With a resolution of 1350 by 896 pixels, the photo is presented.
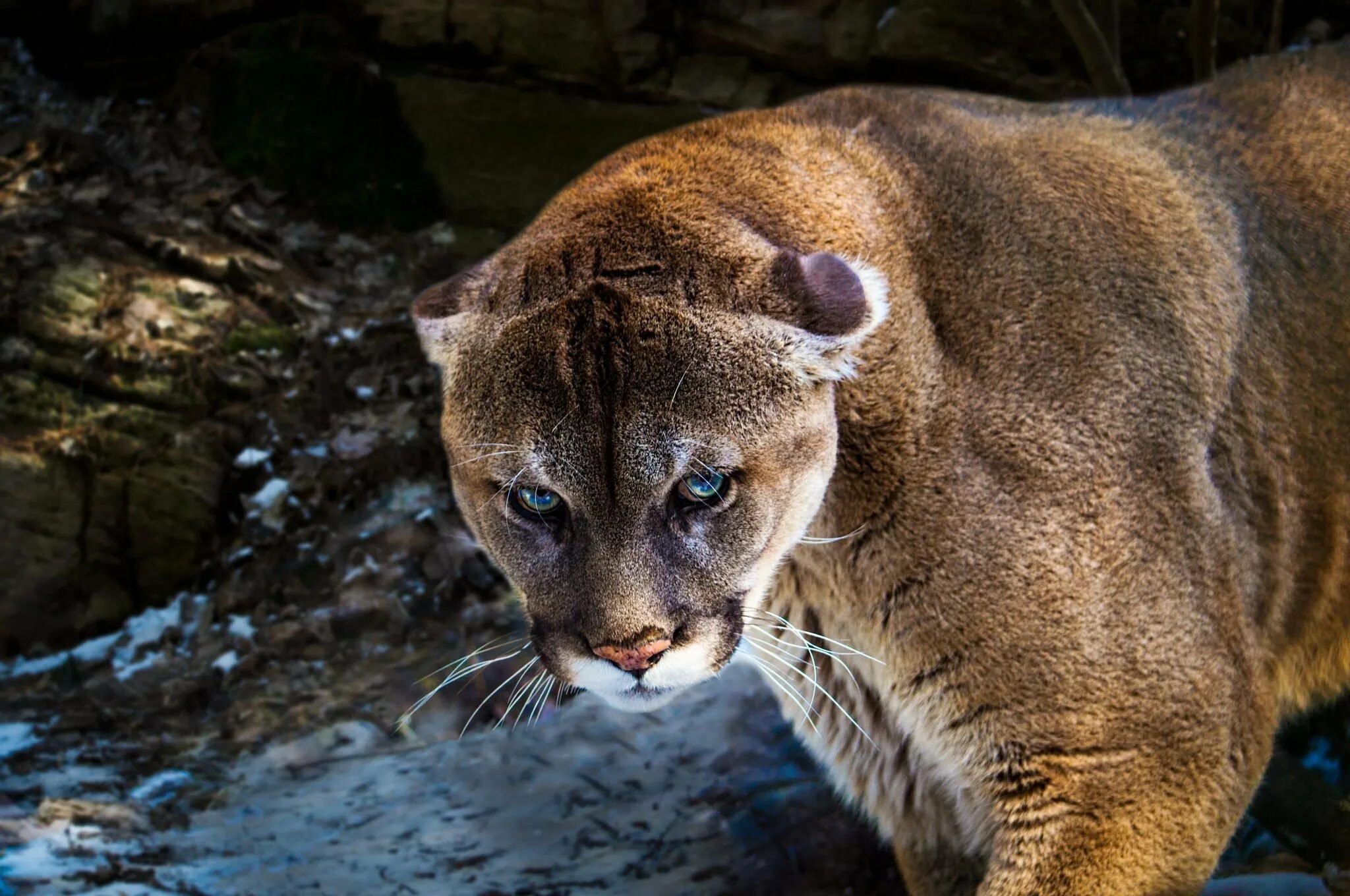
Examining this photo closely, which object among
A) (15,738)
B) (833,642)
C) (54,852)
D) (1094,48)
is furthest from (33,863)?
(1094,48)

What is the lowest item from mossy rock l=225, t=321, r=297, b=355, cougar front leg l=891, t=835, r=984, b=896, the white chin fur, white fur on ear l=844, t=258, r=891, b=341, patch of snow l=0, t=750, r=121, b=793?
patch of snow l=0, t=750, r=121, b=793

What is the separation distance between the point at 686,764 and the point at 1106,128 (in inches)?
108

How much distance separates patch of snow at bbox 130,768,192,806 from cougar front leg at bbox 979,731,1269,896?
3319mm

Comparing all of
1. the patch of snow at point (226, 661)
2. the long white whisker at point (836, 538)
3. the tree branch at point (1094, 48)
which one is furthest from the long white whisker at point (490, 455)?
the tree branch at point (1094, 48)

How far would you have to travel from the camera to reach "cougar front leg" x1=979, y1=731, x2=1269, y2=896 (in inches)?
129

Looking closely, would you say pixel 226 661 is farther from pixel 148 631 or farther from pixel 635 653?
pixel 635 653

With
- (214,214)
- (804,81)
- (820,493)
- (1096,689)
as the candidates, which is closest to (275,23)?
(214,214)

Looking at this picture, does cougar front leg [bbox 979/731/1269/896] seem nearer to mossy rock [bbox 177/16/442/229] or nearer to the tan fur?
the tan fur

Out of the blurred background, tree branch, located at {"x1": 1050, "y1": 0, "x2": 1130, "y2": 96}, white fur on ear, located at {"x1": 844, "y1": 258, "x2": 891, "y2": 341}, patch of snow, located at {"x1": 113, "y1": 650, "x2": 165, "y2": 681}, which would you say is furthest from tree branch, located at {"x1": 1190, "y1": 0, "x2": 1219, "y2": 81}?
patch of snow, located at {"x1": 113, "y1": 650, "x2": 165, "y2": 681}

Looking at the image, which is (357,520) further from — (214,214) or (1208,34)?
(1208,34)

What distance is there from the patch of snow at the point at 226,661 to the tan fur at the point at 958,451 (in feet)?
10.4

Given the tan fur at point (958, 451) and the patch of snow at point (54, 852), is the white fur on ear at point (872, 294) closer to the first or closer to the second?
the tan fur at point (958, 451)

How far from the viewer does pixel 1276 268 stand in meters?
3.87

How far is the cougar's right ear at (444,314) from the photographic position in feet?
11.0
